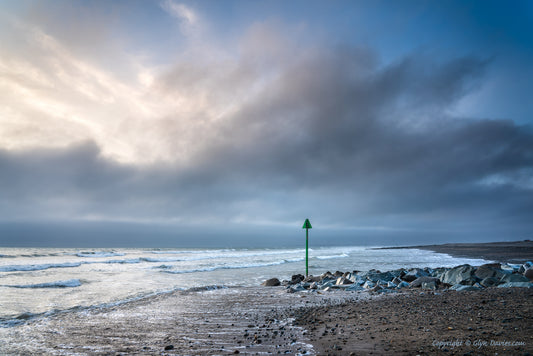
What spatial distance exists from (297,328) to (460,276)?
9.92 metres

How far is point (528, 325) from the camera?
5.77 meters

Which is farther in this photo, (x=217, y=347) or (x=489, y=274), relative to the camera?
(x=489, y=274)

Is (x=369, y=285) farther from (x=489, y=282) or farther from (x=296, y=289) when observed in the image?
(x=489, y=282)

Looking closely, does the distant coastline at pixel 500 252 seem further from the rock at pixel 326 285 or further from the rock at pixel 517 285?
the rock at pixel 326 285

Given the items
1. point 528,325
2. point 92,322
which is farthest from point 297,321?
point 92,322

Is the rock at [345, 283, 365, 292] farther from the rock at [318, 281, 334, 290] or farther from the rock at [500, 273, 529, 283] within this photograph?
the rock at [500, 273, 529, 283]

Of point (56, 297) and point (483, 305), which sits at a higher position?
point (483, 305)

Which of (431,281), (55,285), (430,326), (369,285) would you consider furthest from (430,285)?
(55,285)

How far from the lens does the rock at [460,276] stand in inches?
495

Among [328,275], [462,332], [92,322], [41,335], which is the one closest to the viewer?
[462,332]

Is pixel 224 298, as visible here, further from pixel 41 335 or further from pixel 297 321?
pixel 41 335

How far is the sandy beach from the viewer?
5391 millimetres

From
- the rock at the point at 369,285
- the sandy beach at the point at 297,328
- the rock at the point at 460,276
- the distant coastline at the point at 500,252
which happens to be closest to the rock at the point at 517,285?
the sandy beach at the point at 297,328

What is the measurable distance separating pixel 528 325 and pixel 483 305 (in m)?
2.24
